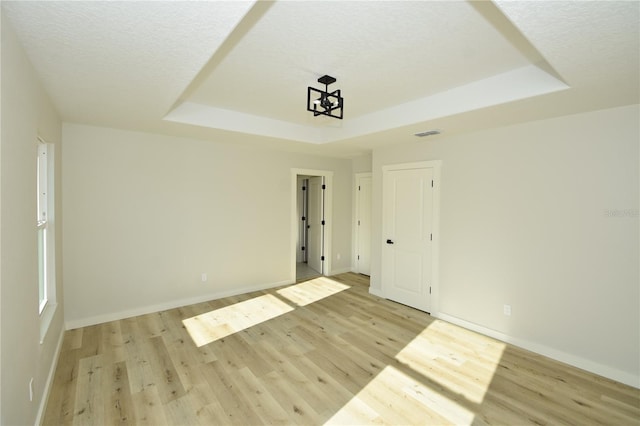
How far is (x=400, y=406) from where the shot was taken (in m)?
2.37

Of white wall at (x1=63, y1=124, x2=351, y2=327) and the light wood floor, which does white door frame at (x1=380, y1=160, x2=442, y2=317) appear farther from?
white wall at (x1=63, y1=124, x2=351, y2=327)

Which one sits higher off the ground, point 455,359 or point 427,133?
point 427,133

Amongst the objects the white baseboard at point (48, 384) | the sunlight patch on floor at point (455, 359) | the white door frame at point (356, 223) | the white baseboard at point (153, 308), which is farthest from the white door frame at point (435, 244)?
the white baseboard at point (48, 384)

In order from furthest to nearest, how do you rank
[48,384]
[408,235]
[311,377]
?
[408,235]
[311,377]
[48,384]

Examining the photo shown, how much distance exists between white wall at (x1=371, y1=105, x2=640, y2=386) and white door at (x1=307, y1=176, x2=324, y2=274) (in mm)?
2661

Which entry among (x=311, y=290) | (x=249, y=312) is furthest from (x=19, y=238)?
(x=311, y=290)

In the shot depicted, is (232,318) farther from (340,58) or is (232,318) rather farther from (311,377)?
(340,58)

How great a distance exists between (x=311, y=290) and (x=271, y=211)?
4.98ft

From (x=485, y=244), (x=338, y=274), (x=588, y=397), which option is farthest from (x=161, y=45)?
(x=338, y=274)

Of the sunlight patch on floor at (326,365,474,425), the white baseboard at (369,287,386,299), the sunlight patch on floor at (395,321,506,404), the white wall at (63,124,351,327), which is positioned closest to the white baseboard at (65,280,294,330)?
the white wall at (63,124,351,327)

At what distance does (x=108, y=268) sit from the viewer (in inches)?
151

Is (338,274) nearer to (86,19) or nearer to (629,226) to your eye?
(629,226)

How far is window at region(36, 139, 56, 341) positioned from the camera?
2.88 metres

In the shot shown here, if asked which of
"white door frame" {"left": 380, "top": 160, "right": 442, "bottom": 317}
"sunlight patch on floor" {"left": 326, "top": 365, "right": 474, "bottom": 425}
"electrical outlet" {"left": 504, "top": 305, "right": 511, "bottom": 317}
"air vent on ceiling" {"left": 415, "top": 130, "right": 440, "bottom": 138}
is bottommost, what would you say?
"sunlight patch on floor" {"left": 326, "top": 365, "right": 474, "bottom": 425}
